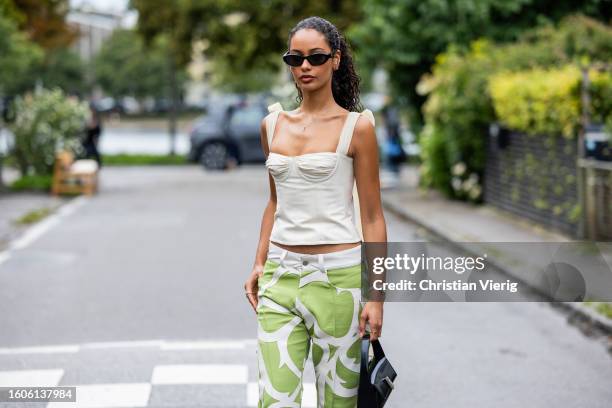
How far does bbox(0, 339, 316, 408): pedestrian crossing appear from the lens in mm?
5973

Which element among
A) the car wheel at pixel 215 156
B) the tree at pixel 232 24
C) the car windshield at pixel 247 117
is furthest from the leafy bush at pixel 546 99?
the tree at pixel 232 24

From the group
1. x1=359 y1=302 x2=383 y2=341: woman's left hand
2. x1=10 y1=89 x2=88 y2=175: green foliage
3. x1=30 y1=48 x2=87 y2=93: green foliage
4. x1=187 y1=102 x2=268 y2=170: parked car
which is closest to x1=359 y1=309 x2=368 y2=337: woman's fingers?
x1=359 y1=302 x2=383 y2=341: woman's left hand

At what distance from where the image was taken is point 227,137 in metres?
29.2

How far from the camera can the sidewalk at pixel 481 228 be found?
9.70 meters

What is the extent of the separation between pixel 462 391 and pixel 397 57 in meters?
16.2

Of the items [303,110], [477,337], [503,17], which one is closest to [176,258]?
[477,337]

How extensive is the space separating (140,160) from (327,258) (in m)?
28.8

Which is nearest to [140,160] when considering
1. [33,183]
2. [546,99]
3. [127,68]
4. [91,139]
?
[91,139]

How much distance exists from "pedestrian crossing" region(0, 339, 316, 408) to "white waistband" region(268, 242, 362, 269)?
2.29m

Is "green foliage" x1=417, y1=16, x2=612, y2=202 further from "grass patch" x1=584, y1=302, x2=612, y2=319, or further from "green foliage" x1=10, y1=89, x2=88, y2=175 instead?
"green foliage" x1=10, y1=89, x2=88, y2=175

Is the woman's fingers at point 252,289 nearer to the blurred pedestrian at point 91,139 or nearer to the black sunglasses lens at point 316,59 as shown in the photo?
the black sunglasses lens at point 316,59

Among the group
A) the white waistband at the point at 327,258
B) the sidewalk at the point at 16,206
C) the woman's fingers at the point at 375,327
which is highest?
the white waistband at the point at 327,258

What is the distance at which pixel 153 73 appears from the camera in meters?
76.6

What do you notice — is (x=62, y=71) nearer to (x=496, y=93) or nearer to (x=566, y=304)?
(x=496, y=93)
